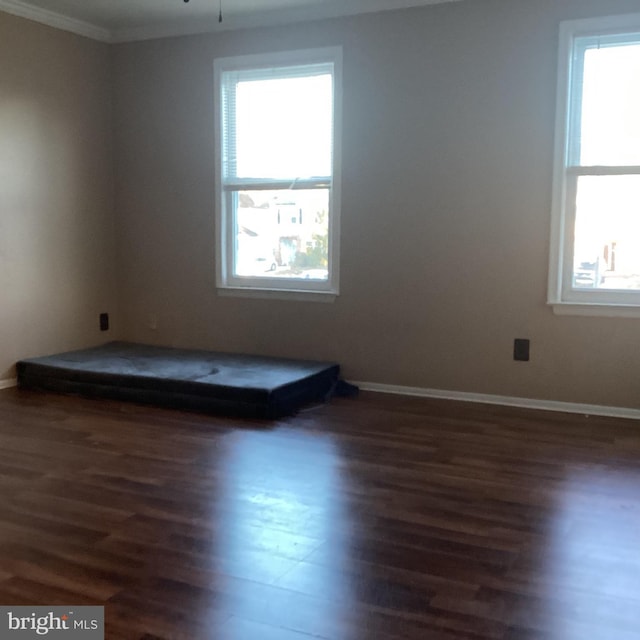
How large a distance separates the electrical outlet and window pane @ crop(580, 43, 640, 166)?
42.0 inches

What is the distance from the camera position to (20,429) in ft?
12.7

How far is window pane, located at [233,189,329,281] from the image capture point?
4910 millimetres

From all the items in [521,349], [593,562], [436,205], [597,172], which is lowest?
[593,562]

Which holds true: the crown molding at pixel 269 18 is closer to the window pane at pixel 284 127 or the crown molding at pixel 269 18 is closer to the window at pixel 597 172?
the window pane at pixel 284 127

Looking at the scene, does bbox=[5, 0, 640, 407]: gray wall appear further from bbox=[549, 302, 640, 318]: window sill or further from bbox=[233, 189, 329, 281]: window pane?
bbox=[233, 189, 329, 281]: window pane

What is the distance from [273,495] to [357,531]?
0.47m

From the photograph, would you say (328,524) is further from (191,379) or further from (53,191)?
(53,191)

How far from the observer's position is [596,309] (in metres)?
4.19

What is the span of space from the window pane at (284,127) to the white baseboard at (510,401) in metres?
1.46

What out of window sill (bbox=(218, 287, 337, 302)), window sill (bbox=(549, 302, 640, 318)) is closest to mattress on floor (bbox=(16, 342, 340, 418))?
window sill (bbox=(218, 287, 337, 302))

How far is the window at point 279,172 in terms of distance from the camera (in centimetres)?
480

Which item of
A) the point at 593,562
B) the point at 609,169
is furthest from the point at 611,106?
the point at 593,562

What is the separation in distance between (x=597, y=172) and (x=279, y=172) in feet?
6.62

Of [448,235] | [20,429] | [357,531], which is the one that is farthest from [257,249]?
[357,531]
